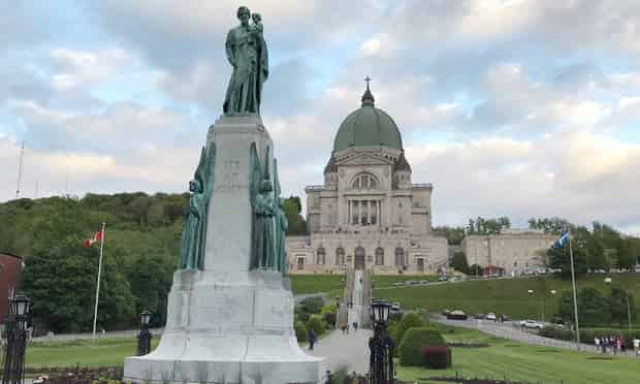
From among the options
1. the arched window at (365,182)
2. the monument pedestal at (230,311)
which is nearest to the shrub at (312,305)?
the monument pedestal at (230,311)

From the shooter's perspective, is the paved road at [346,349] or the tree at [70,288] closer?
the paved road at [346,349]

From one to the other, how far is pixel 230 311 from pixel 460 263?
112m

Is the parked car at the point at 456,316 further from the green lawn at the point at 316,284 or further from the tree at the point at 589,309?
the green lawn at the point at 316,284

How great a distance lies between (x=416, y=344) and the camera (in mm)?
26562

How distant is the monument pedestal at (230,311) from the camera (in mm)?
12359

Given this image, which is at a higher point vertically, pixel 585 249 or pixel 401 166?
pixel 401 166

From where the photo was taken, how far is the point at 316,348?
117 ft

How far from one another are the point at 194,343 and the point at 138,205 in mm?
125618

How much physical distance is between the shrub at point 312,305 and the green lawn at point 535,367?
26.8m

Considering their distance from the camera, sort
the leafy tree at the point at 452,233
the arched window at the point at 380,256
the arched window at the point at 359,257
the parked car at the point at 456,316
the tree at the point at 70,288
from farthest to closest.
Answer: the leafy tree at the point at 452,233
the arched window at the point at 380,256
the arched window at the point at 359,257
the parked car at the point at 456,316
the tree at the point at 70,288

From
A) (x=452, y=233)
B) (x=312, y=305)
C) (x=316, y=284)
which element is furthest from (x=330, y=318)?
(x=452, y=233)

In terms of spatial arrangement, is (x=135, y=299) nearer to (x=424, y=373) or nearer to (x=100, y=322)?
(x=100, y=322)

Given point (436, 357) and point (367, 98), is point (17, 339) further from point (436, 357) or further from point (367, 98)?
point (367, 98)

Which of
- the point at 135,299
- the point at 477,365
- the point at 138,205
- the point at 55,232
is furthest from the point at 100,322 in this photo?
the point at 138,205
